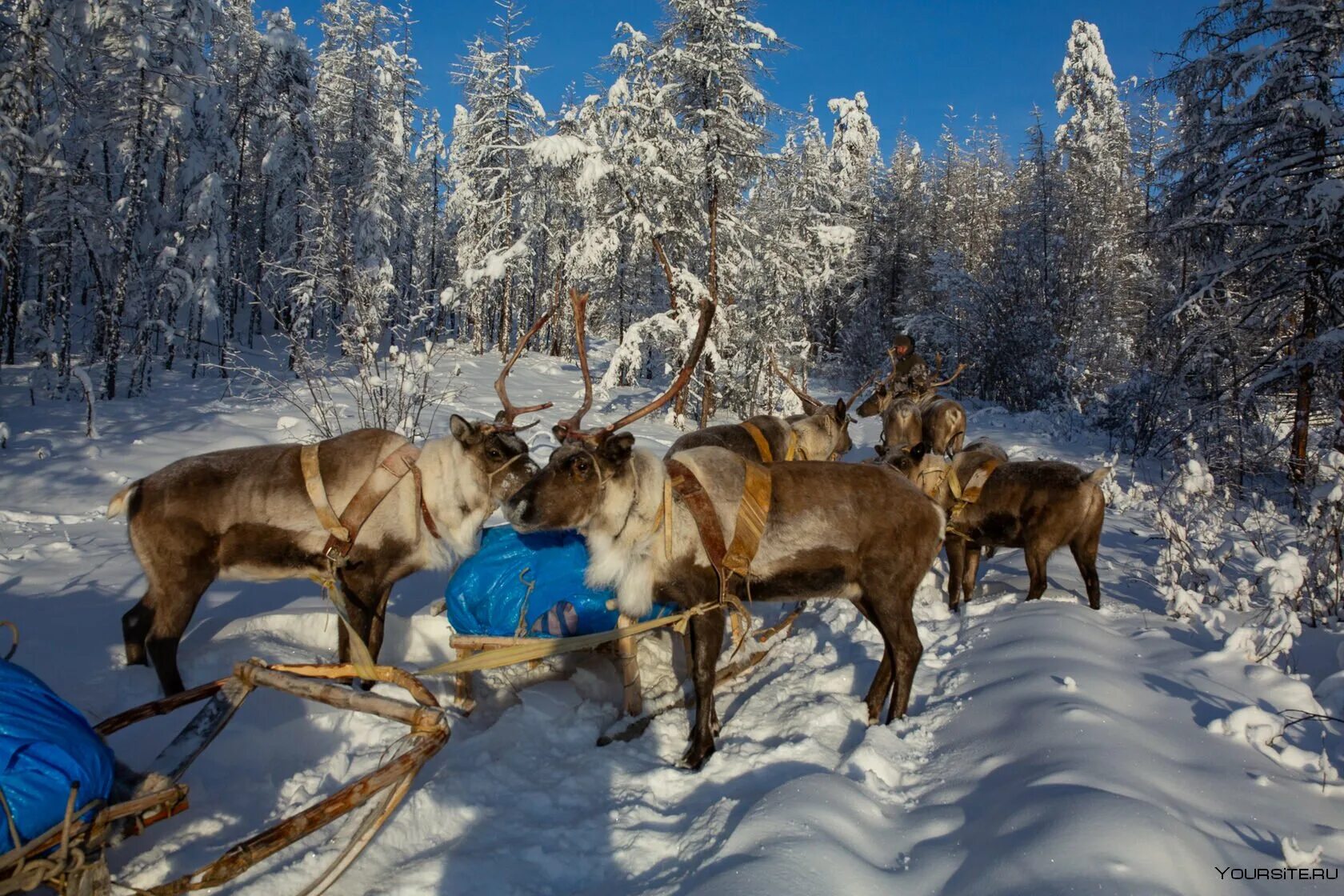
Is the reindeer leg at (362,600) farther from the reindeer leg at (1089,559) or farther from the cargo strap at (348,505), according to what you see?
the reindeer leg at (1089,559)

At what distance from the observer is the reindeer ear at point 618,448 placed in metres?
4.36

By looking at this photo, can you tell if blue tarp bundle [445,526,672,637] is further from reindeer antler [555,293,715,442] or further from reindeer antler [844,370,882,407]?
reindeer antler [844,370,882,407]

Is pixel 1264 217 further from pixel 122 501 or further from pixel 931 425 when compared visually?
pixel 122 501

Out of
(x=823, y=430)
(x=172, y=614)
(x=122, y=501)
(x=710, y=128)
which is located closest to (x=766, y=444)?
(x=823, y=430)

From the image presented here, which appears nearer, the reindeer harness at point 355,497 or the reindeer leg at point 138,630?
the reindeer leg at point 138,630

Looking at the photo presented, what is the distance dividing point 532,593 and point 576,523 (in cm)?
79

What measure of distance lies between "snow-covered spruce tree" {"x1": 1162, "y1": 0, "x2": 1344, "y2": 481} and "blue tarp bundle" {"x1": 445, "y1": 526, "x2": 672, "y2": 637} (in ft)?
31.2

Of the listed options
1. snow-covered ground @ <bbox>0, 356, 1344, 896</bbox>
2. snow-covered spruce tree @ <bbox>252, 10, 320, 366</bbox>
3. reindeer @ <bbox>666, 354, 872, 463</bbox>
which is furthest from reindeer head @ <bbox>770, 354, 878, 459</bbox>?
snow-covered spruce tree @ <bbox>252, 10, 320, 366</bbox>

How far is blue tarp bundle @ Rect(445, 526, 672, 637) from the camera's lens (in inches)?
197

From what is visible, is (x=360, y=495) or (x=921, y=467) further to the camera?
(x=921, y=467)

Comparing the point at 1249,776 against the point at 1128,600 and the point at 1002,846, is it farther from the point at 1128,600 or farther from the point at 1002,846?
the point at 1128,600

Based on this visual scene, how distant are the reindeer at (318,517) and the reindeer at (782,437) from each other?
292 cm

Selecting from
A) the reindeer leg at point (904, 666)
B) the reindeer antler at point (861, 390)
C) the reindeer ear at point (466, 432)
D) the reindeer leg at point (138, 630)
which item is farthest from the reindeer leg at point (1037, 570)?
the reindeer leg at point (138, 630)

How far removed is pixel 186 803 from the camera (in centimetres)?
268
